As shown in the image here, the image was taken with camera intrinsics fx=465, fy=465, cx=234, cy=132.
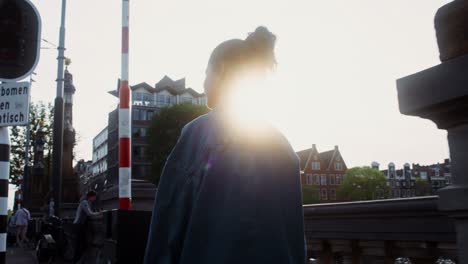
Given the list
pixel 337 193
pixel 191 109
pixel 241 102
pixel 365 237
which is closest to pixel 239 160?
pixel 241 102

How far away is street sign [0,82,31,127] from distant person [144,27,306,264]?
312 cm

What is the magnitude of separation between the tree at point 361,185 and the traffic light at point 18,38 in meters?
80.1

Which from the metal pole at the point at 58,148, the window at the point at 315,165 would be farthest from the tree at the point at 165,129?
the window at the point at 315,165

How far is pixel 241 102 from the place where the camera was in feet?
5.74

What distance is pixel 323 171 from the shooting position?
83500 mm

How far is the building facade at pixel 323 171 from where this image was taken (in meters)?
82.2

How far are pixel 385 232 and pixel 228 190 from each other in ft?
4.32

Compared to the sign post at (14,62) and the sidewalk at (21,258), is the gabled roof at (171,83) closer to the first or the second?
the sidewalk at (21,258)

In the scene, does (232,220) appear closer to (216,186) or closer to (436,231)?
(216,186)

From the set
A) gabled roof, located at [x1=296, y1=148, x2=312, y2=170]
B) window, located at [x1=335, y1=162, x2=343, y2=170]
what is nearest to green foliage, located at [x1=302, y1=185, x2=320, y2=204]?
gabled roof, located at [x1=296, y1=148, x2=312, y2=170]

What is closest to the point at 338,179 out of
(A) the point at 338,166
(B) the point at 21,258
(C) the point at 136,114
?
(A) the point at 338,166

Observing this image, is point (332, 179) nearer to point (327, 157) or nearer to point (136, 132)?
point (327, 157)

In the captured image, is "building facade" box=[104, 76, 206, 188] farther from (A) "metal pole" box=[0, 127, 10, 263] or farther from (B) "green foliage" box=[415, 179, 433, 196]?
(A) "metal pole" box=[0, 127, 10, 263]

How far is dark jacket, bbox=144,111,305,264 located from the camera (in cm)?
150
